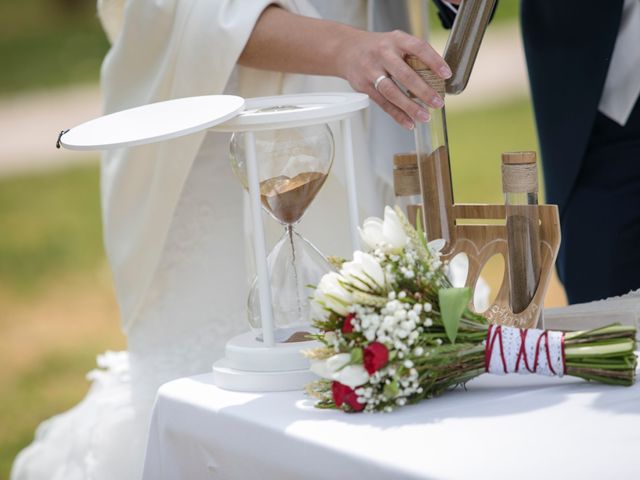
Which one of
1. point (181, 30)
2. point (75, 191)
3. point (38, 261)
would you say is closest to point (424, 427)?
point (181, 30)

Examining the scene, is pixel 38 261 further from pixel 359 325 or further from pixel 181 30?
pixel 359 325

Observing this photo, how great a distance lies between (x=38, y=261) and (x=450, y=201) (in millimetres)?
5375

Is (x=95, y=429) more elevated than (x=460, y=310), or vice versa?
(x=460, y=310)

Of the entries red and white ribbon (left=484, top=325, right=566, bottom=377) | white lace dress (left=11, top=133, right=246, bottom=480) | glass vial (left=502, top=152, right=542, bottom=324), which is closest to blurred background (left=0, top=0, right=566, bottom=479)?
white lace dress (left=11, top=133, right=246, bottom=480)

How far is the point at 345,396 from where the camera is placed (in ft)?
4.48

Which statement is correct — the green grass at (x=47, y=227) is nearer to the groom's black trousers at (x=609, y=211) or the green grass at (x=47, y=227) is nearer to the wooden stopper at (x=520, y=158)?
the groom's black trousers at (x=609, y=211)

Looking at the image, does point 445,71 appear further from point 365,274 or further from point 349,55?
point 365,274

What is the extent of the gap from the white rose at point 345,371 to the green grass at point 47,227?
5024mm

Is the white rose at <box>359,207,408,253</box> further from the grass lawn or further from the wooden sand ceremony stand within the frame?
the grass lawn

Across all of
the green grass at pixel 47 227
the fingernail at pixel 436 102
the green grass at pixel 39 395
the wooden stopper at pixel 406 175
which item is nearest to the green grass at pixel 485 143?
the green grass at pixel 47 227

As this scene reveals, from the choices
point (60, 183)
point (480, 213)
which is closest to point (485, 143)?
point (60, 183)

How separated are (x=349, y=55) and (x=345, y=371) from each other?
2.36 ft

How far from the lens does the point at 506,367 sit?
1399mm

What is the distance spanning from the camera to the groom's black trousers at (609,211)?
2.39 meters
